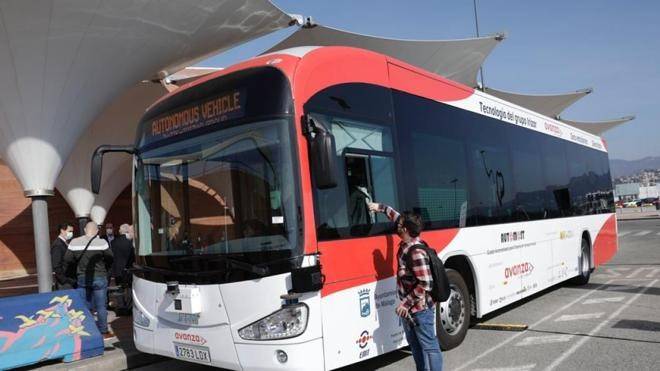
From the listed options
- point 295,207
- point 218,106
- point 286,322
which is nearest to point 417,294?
point 286,322

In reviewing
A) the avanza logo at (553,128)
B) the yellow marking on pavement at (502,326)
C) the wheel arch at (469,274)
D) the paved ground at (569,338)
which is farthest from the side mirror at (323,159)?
the avanza logo at (553,128)

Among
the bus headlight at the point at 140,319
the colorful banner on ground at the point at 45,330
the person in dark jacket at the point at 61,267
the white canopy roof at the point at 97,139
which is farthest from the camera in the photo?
the white canopy roof at the point at 97,139

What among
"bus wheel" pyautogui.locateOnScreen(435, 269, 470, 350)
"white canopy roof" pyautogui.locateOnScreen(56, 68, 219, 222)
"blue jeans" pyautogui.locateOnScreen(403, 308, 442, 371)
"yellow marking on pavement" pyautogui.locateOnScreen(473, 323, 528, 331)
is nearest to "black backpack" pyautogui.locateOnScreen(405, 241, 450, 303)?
"blue jeans" pyautogui.locateOnScreen(403, 308, 442, 371)

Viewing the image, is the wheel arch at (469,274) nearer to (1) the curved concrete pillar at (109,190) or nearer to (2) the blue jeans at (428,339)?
(2) the blue jeans at (428,339)

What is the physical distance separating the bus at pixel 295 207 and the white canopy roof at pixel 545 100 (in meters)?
27.9

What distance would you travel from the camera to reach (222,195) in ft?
15.7

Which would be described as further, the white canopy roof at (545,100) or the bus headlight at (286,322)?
the white canopy roof at (545,100)

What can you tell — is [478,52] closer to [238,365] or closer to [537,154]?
[537,154]

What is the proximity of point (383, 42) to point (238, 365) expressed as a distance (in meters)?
17.0

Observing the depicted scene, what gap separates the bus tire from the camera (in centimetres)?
1099

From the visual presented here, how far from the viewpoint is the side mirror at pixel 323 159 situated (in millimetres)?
4336

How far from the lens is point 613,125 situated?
4844cm

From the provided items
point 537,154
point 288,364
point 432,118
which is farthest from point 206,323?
point 537,154

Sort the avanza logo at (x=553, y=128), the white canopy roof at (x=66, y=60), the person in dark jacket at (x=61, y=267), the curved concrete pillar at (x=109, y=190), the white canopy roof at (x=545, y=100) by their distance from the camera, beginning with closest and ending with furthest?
the person in dark jacket at (x=61, y=267)
the avanza logo at (x=553, y=128)
the white canopy roof at (x=66, y=60)
the curved concrete pillar at (x=109, y=190)
the white canopy roof at (x=545, y=100)
